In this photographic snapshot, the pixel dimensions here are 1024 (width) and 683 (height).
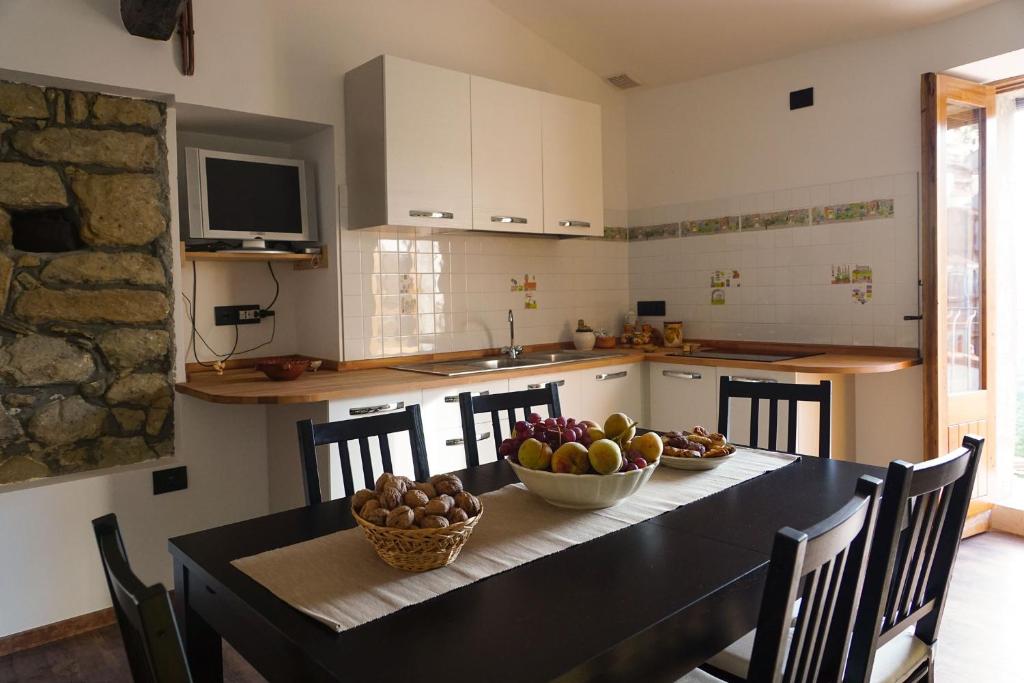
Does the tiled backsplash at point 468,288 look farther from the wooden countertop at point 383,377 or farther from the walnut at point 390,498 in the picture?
the walnut at point 390,498

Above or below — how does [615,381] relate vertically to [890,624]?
above

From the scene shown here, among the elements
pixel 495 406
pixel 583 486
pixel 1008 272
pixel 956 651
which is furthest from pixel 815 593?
pixel 1008 272

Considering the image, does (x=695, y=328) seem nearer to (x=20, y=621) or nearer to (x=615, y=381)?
(x=615, y=381)

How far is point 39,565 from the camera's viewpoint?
261 cm

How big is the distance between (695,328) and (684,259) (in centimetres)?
41

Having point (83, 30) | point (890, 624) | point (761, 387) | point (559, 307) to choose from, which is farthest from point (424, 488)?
point (559, 307)

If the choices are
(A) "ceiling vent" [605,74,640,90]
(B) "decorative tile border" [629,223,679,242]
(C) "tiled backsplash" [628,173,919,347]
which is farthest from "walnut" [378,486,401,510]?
(A) "ceiling vent" [605,74,640,90]

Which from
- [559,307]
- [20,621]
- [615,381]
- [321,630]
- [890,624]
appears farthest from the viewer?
[559,307]

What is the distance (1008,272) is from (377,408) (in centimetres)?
302

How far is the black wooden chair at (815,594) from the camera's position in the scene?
912mm

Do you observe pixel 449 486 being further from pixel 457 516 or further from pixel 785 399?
pixel 785 399

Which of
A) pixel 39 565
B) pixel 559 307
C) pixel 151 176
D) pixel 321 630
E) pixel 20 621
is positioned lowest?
pixel 20 621

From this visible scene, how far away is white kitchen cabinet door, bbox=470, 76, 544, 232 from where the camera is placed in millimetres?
3473

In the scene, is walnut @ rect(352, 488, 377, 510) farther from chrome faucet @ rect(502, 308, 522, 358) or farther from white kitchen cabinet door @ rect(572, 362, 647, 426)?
chrome faucet @ rect(502, 308, 522, 358)
